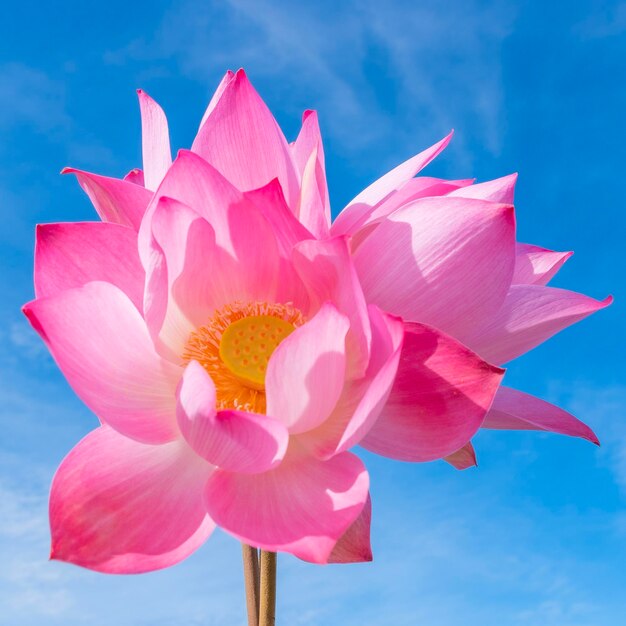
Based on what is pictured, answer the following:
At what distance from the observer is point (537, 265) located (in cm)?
189

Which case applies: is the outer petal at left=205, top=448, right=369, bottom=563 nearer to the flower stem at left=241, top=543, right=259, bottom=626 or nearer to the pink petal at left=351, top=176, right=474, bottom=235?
the flower stem at left=241, top=543, right=259, bottom=626

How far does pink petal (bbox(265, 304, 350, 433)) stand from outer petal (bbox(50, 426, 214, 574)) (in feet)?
0.80

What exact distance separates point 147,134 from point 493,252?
2.98 ft

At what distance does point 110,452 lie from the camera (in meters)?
1.59

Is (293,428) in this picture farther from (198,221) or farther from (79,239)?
(79,239)

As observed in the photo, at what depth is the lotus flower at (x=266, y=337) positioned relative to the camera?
1.44 metres

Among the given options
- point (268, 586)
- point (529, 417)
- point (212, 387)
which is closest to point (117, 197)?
point (212, 387)

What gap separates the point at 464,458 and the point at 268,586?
21.4 inches

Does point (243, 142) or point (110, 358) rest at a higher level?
point (243, 142)

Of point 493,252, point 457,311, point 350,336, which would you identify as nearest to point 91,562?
point 350,336

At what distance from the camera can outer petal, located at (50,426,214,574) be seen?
4.78ft

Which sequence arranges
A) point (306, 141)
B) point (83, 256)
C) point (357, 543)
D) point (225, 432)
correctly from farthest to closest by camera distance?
point (306, 141) → point (83, 256) → point (357, 543) → point (225, 432)

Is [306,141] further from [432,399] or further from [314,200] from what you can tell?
[432,399]

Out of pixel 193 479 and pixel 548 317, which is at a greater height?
pixel 548 317
